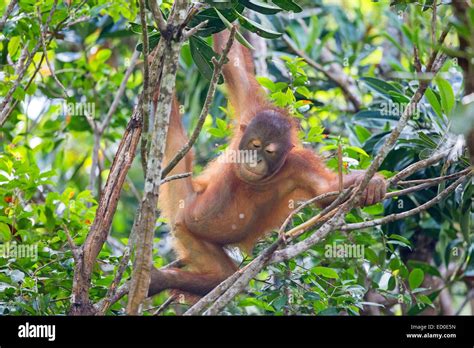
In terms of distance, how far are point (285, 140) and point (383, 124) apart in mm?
1401

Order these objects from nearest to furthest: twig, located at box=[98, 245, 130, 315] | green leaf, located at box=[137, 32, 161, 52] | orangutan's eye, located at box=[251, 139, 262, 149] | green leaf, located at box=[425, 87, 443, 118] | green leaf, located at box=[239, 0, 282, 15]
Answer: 1. twig, located at box=[98, 245, 130, 315]
2. green leaf, located at box=[239, 0, 282, 15]
3. green leaf, located at box=[137, 32, 161, 52]
4. green leaf, located at box=[425, 87, 443, 118]
5. orangutan's eye, located at box=[251, 139, 262, 149]

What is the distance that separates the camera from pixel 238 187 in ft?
20.4

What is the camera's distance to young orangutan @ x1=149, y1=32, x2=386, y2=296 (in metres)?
5.80

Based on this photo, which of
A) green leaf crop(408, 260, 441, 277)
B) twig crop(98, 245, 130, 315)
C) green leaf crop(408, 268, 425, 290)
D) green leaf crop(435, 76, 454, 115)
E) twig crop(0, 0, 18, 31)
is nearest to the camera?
Result: twig crop(98, 245, 130, 315)

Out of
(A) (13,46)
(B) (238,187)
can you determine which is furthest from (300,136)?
(A) (13,46)

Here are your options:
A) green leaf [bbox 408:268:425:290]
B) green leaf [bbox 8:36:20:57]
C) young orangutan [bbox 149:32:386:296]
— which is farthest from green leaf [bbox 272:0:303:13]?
green leaf [bbox 8:36:20:57]

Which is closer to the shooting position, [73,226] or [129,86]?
[73,226]

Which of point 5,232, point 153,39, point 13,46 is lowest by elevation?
point 5,232

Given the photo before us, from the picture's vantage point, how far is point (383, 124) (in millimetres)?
6785

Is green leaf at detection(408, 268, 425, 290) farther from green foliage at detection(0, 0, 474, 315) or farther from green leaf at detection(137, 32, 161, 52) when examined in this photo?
green leaf at detection(137, 32, 161, 52)

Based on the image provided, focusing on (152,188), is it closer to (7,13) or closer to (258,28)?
(258,28)

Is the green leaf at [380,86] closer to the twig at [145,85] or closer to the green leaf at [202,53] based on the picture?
the green leaf at [202,53]
